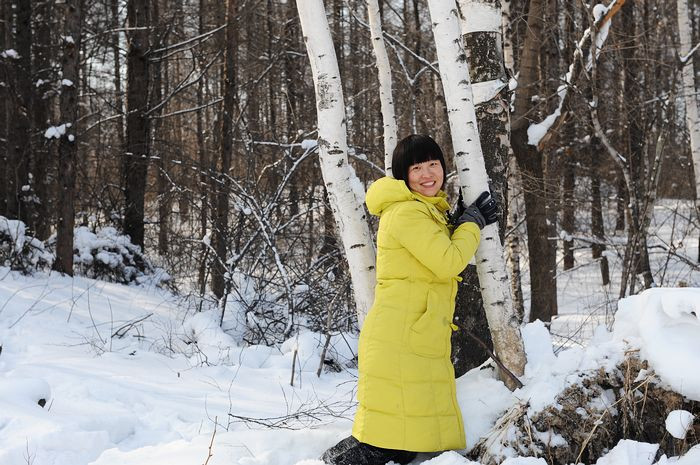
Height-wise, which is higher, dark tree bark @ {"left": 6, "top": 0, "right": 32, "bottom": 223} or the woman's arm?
dark tree bark @ {"left": 6, "top": 0, "right": 32, "bottom": 223}

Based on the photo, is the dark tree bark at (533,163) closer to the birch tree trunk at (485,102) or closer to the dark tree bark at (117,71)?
the birch tree trunk at (485,102)

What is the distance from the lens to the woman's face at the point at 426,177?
3035 millimetres

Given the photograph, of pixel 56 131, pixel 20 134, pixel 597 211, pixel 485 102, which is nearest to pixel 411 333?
pixel 485 102

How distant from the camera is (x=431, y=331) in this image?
292 centimetres

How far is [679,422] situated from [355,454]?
1358 millimetres

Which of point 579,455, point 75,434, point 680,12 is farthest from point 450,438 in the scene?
point 680,12

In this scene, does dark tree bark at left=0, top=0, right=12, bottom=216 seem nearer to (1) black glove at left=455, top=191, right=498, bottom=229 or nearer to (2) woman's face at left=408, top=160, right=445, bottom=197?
(2) woman's face at left=408, top=160, right=445, bottom=197

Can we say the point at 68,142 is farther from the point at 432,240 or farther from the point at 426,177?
the point at 432,240

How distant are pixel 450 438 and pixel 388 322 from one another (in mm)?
605

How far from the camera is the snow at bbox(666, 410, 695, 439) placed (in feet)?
7.89

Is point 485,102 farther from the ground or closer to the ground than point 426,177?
farther from the ground

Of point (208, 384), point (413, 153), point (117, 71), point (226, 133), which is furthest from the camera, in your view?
point (117, 71)

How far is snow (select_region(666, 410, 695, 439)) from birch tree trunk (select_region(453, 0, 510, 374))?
121 cm

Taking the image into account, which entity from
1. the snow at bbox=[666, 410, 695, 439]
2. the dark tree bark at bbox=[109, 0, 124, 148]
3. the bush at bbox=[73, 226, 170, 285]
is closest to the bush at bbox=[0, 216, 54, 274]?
the bush at bbox=[73, 226, 170, 285]
